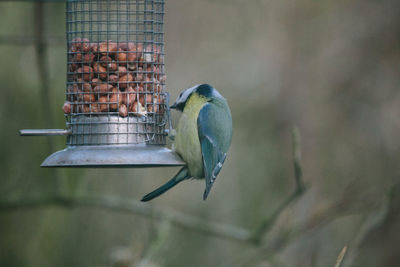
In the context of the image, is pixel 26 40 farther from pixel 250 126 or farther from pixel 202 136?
pixel 250 126

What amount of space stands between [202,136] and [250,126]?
3.75 meters

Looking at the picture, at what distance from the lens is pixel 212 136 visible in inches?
207

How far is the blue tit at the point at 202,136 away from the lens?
518 cm

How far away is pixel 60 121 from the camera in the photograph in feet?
21.4

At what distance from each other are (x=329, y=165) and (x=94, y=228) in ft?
10.7

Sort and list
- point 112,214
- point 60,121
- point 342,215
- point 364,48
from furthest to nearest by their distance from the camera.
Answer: point 112,214
point 364,48
point 60,121
point 342,215

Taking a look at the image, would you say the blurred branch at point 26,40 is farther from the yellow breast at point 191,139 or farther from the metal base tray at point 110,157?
the yellow breast at point 191,139

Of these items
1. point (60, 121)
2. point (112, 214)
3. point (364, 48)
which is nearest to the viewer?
point (60, 121)

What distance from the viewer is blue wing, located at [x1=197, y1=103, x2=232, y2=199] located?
5191mm

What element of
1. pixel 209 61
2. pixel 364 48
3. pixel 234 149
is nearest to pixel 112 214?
pixel 234 149

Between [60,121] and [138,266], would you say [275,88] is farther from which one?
[138,266]

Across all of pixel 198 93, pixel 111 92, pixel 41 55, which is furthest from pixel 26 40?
pixel 198 93

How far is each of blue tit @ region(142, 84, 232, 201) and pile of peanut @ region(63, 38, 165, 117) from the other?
40 centimetres

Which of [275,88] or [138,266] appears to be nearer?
[138,266]
